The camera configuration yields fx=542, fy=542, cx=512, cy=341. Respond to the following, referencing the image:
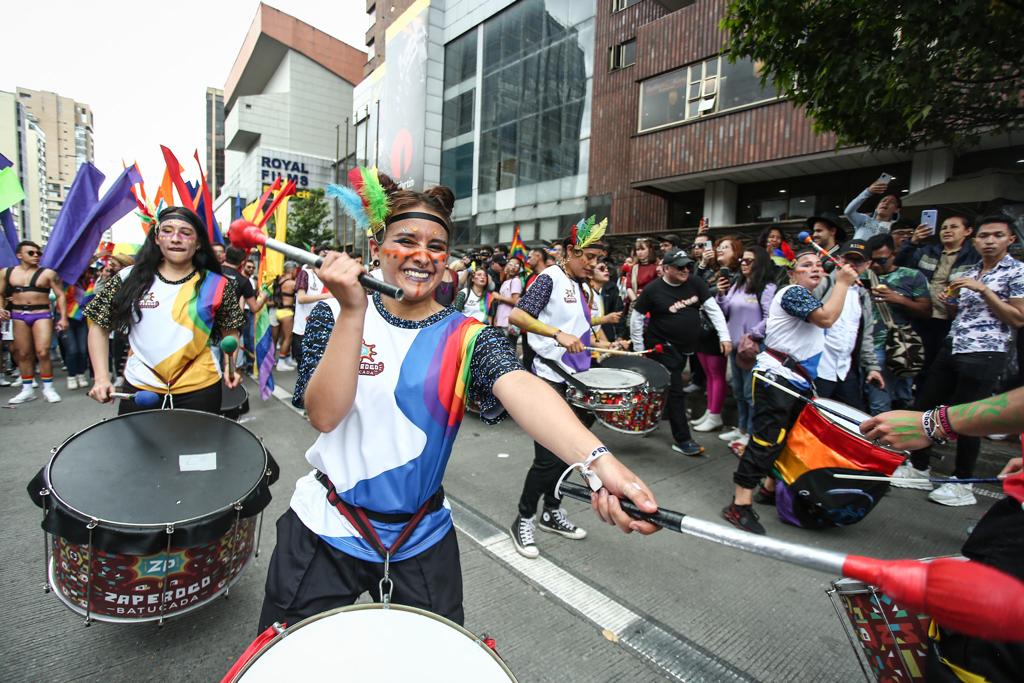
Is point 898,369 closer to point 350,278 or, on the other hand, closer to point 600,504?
point 600,504

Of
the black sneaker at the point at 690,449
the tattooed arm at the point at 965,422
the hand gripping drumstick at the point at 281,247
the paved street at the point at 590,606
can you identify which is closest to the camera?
the hand gripping drumstick at the point at 281,247

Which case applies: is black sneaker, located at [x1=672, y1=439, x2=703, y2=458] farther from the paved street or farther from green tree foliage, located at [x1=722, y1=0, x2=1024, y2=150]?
green tree foliage, located at [x1=722, y1=0, x2=1024, y2=150]

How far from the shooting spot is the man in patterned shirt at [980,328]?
392 centimetres

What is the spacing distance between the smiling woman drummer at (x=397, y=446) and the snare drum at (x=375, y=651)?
197mm

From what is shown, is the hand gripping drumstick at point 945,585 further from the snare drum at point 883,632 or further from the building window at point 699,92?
the building window at point 699,92

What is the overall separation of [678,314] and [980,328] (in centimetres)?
237

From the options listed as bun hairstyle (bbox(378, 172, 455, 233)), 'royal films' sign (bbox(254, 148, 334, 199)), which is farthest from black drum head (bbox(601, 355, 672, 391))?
'royal films' sign (bbox(254, 148, 334, 199))

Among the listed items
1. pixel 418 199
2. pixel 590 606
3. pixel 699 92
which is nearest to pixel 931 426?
pixel 590 606

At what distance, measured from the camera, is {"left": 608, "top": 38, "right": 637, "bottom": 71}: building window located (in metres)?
19.6

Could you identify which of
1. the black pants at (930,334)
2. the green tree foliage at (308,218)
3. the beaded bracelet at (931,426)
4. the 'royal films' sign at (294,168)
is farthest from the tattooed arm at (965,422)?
the 'royal films' sign at (294,168)

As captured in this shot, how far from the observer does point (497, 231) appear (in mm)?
26531

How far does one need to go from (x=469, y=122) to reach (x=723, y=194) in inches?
656

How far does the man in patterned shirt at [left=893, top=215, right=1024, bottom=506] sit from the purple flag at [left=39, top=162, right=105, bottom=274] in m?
6.50

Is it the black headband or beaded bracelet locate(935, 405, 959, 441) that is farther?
beaded bracelet locate(935, 405, 959, 441)
